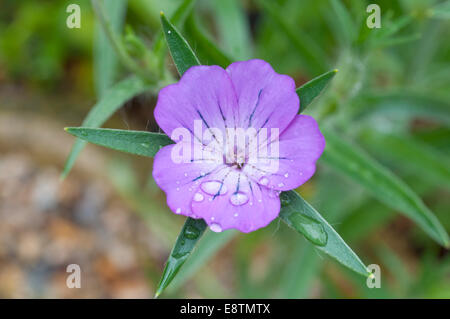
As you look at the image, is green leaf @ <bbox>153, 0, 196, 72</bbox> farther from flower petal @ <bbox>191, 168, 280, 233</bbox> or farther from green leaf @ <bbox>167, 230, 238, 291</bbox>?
green leaf @ <bbox>167, 230, 238, 291</bbox>

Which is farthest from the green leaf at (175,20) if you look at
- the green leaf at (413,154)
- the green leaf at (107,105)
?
the green leaf at (413,154)

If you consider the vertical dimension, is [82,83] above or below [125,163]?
above

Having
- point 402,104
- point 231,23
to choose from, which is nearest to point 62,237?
point 231,23

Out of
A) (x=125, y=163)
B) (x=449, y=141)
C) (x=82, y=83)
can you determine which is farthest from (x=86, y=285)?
(x=449, y=141)

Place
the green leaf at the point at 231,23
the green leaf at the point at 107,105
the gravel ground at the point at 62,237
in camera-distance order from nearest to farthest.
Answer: the green leaf at the point at 107,105, the green leaf at the point at 231,23, the gravel ground at the point at 62,237

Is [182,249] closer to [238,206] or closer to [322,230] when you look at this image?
[238,206]

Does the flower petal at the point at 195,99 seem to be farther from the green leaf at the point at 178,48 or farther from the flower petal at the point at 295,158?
the flower petal at the point at 295,158

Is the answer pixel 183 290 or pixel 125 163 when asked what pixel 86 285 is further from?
pixel 125 163

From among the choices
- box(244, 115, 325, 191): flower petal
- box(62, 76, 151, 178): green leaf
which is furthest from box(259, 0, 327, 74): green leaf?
box(244, 115, 325, 191): flower petal
